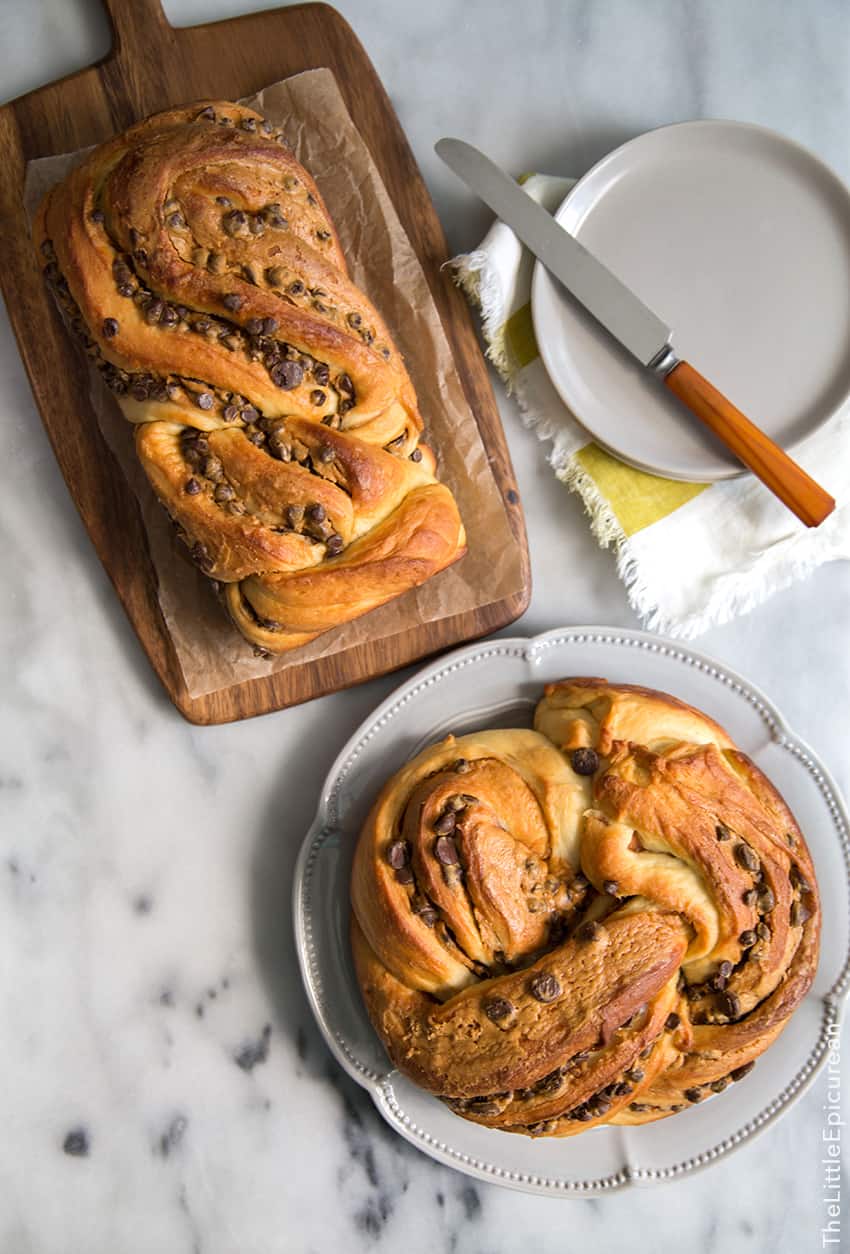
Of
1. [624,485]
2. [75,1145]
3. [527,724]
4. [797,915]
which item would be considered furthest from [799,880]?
[75,1145]

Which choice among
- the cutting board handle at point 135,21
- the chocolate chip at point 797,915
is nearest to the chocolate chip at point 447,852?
the chocolate chip at point 797,915

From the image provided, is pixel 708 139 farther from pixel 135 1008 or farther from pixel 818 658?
pixel 135 1008

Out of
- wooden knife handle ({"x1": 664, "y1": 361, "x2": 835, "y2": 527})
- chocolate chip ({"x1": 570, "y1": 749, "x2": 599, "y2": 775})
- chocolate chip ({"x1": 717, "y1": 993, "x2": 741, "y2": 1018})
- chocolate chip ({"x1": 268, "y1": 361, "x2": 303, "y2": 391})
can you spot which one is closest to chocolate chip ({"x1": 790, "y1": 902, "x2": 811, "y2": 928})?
chocolate chip ({"x1": 717, "y1": 993, "x2": 741, "y2": 1018})

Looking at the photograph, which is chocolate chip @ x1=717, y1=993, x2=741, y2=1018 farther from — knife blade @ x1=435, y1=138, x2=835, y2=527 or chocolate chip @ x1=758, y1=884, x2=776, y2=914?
knife blade @ x1=435, y1=138, x2=835, y2=527

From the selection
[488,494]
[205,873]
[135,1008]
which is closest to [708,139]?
[488,494]

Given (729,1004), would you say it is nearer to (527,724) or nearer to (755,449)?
(527,724)
